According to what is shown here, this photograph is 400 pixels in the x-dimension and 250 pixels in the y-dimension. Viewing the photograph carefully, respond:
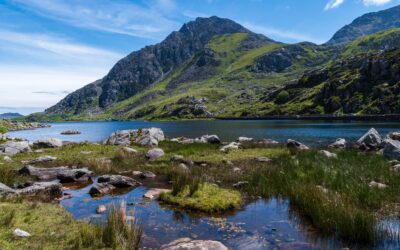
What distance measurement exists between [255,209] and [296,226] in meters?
3.15

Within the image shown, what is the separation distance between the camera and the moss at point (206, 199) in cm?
1755

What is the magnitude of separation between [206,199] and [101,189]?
24.3ft

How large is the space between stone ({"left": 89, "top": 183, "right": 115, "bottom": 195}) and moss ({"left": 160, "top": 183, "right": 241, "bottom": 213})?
14.3 feet

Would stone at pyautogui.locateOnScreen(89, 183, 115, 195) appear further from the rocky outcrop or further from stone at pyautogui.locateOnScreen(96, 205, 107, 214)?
the rocky outcrop

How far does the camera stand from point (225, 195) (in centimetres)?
1908

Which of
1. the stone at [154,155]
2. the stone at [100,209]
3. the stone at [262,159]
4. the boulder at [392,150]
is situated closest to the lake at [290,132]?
the boulder at [392,150]

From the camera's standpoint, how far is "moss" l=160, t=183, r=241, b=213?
691 inches

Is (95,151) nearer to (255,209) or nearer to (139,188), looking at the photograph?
(139,188)

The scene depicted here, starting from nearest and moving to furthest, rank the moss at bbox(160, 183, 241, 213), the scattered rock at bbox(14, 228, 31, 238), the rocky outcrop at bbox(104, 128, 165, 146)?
the scattered rock at bbox(14, 228, 31, 238) < the moss at bbox(160, 183, 241, 213) < the rocky outcrop at bbox(104, 128, 165, 146)

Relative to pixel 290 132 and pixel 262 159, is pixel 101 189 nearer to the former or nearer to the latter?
pixel 262 159

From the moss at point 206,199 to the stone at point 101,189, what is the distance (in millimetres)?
4368

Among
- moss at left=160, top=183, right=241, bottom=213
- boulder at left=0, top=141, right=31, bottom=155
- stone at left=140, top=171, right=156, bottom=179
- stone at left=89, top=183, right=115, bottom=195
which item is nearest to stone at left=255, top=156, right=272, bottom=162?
stone at left=140, top=171, right=156, bottom=179

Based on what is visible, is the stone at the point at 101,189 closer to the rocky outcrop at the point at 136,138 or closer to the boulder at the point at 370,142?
the rocky outcrop at the point at 136,138

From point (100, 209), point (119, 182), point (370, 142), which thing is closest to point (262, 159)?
point (119, 182)
